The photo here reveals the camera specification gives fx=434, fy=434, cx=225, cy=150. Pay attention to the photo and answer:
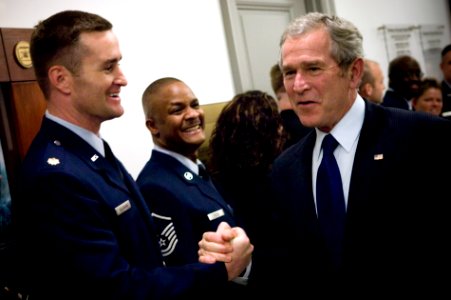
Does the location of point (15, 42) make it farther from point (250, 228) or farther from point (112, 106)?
point (250, 228)

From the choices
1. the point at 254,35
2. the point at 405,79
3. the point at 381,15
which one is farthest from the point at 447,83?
the point at 254,35

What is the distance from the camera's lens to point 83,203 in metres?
1.16

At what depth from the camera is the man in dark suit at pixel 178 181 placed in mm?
1612

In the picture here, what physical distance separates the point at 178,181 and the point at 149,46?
1.38m

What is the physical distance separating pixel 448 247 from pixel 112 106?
1.09 metres

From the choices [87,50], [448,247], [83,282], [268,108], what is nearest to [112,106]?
[87,50]

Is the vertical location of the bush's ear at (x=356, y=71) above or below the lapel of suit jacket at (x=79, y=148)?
above

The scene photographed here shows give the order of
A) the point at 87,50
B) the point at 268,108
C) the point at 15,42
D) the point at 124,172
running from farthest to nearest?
the point at 268,108
the point at 15,42
the point at 124,172
the point at 87,50

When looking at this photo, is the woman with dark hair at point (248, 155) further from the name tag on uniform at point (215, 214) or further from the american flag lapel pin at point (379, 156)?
the american flag lapel pin at point (379, 156)

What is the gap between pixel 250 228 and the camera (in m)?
1.92

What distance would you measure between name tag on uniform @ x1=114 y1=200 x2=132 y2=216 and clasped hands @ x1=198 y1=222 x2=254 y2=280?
28cm

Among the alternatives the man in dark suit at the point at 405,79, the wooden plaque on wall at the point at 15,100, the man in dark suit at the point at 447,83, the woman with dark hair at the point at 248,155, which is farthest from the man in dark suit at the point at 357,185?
the man in dark suit at the point at 447,83

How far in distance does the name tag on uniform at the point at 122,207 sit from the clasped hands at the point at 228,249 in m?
0.28

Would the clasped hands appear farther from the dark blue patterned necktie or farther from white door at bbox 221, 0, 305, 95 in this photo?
white door at bbox 221, 0, 305, 95
